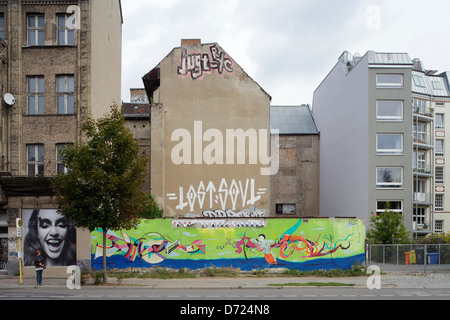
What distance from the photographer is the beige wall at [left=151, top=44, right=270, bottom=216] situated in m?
32.2

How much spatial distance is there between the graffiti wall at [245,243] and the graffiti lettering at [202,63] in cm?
1295

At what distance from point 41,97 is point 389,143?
28.3 meters

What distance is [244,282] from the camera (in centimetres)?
2114

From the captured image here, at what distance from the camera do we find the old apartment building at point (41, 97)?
77.9 ft

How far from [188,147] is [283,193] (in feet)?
61.4

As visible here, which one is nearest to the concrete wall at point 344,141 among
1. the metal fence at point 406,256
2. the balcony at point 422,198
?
the balcony at point 422,198

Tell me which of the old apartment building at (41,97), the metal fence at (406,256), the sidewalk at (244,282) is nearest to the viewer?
the sidewalk at (244,282)

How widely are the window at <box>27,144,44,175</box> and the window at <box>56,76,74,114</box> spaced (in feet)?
7.82

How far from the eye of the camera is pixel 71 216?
19.6 meters

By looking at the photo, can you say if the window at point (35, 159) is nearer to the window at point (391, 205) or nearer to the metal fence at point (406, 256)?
the metal fence at point (406, 256)

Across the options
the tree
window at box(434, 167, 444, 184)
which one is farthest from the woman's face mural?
window at box(434, 167, 444, 184)

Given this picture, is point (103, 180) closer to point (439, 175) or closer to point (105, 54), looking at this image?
point (105, 54)

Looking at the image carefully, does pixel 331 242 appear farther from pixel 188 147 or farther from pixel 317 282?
pixel 188 147
